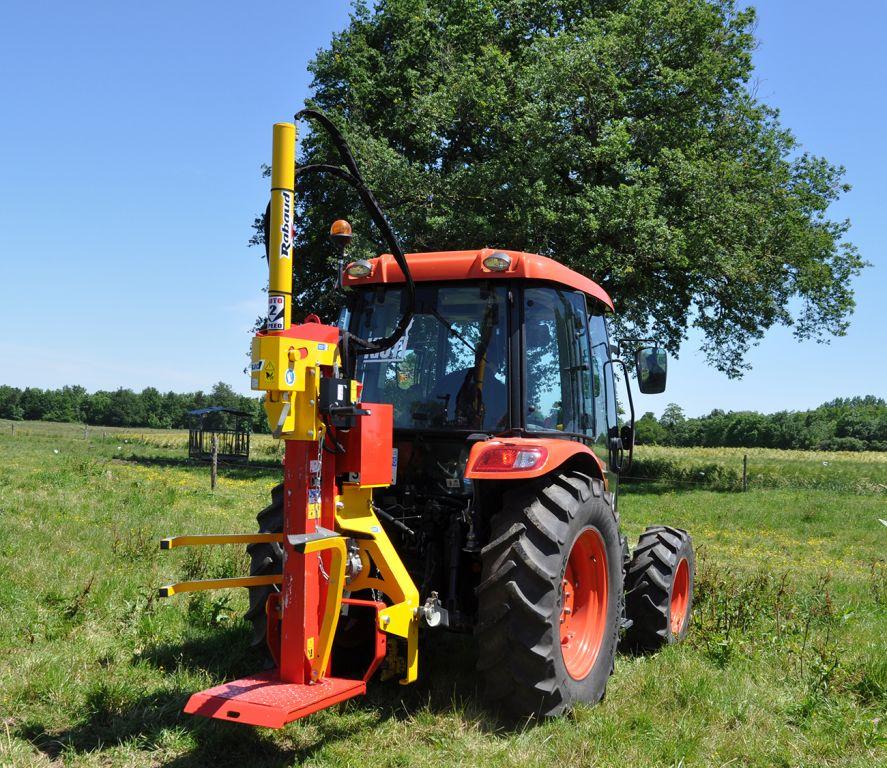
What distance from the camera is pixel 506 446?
13.0ft

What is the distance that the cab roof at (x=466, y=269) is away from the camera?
4445mm

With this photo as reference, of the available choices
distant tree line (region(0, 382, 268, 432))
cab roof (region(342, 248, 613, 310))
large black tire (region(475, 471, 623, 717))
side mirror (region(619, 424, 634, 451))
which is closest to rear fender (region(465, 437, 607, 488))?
large black tire (region(475, 471, 623, 717))

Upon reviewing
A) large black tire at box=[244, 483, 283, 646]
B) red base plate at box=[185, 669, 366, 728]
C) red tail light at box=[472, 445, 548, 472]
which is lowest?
red base plate at box=[185, 669, 366, 728]

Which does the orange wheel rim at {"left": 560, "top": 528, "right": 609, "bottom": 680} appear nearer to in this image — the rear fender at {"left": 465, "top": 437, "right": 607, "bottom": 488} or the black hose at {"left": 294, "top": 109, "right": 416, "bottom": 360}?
the rear fender at {"left": 465, "top": 437, "right": 607, "bottom": 488}

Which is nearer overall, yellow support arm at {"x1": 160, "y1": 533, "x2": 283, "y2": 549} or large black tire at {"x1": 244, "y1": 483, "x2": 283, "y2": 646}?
yellow support arm at {"x1": 160, "y1": 533, "x2": 283, "y2": 549}

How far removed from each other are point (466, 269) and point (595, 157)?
559 inches

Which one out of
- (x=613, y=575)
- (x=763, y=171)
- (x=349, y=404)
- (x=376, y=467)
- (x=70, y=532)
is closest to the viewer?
(x=349, y=404)

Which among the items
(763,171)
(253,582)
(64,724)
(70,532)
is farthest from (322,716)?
(763,171)

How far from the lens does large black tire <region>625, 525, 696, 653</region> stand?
525cm

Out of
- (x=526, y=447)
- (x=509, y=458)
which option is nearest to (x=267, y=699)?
(x=509, y=458)

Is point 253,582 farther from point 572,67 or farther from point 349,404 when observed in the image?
point 572,67

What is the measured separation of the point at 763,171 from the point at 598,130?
474 cm

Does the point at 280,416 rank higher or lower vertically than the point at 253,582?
higher

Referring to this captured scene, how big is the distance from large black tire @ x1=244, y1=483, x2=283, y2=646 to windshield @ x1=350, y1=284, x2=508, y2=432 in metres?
0.89
